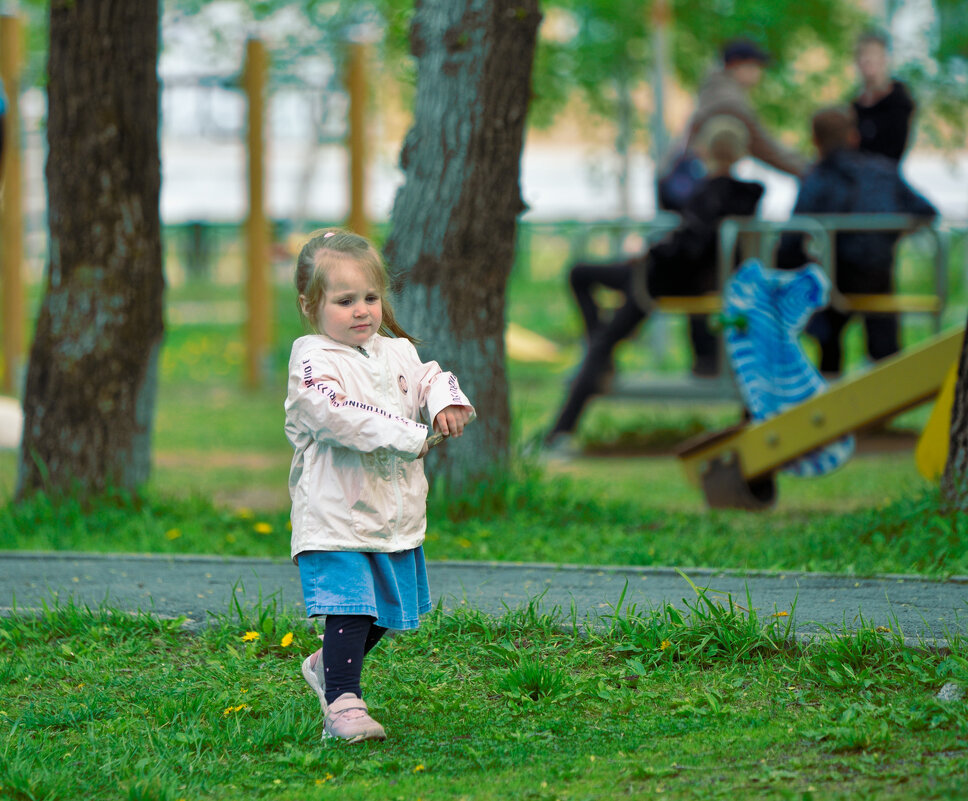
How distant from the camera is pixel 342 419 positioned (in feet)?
10.7

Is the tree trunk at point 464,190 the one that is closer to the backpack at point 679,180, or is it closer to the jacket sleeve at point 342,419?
the jacket sleeve at point 342,419

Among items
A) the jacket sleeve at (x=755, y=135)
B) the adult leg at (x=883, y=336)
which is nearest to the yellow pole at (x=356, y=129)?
the jacket sleeve at (x=755, y=135)

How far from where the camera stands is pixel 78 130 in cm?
602

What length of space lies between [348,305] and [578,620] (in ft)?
4.10

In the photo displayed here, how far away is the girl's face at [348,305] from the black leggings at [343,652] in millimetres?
693

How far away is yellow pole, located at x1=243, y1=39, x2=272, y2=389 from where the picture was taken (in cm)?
1176

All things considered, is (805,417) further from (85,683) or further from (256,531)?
(85,683)

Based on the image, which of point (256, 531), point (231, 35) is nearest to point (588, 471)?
point (256, 531)

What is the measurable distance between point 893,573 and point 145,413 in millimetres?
3400

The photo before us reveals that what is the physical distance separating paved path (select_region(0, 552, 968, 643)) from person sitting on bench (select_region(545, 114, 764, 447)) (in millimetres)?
4205

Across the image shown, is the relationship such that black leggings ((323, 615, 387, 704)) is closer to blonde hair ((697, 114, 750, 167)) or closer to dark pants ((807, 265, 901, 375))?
dark pants ((807, 265, 901, 375))

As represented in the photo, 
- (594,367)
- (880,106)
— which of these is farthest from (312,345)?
(880,106)

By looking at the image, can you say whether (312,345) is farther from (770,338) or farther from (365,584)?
(770,338)

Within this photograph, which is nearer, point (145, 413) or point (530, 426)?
point (145, 413)
